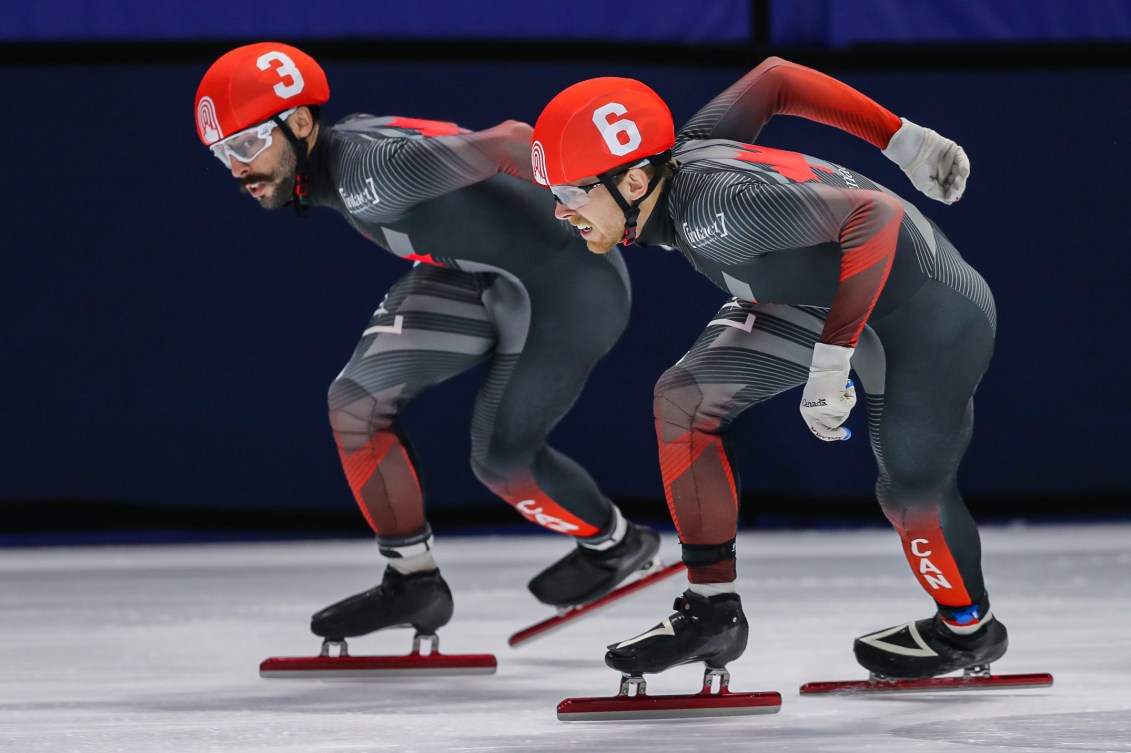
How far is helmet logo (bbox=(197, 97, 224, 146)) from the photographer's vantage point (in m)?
3.74

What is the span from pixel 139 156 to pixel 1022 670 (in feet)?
15.2

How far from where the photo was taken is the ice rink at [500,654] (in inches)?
117

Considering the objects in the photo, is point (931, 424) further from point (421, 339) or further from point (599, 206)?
point (421, 339)

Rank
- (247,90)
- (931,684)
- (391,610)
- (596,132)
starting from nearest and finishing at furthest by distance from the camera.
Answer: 1. (596,132)
2. (931,684)
3. (247,90)
4. (391,610)

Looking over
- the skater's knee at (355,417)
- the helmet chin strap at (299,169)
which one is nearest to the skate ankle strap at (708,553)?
the skater's knee at (355,417)

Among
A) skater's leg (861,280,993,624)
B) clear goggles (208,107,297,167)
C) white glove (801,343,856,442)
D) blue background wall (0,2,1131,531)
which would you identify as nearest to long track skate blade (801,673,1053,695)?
skater's leg (861,280,993,624)

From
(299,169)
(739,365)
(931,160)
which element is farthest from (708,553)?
(299,169)

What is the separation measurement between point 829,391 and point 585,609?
1.44 metres

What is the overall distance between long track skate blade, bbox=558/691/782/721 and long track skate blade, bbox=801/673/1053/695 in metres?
0.26

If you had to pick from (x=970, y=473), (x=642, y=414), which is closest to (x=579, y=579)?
(x=642, y=414)

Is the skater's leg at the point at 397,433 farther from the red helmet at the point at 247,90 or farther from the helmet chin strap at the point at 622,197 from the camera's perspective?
the helmet chin strap at the point at 622,197

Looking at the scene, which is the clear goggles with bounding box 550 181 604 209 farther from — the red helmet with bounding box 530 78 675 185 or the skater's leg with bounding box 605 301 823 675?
the skater's leg with bounding box 605 301 823 675

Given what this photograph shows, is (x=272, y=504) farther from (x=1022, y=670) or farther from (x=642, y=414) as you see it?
(x=1022, y=670)

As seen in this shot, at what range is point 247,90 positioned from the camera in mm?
3746
